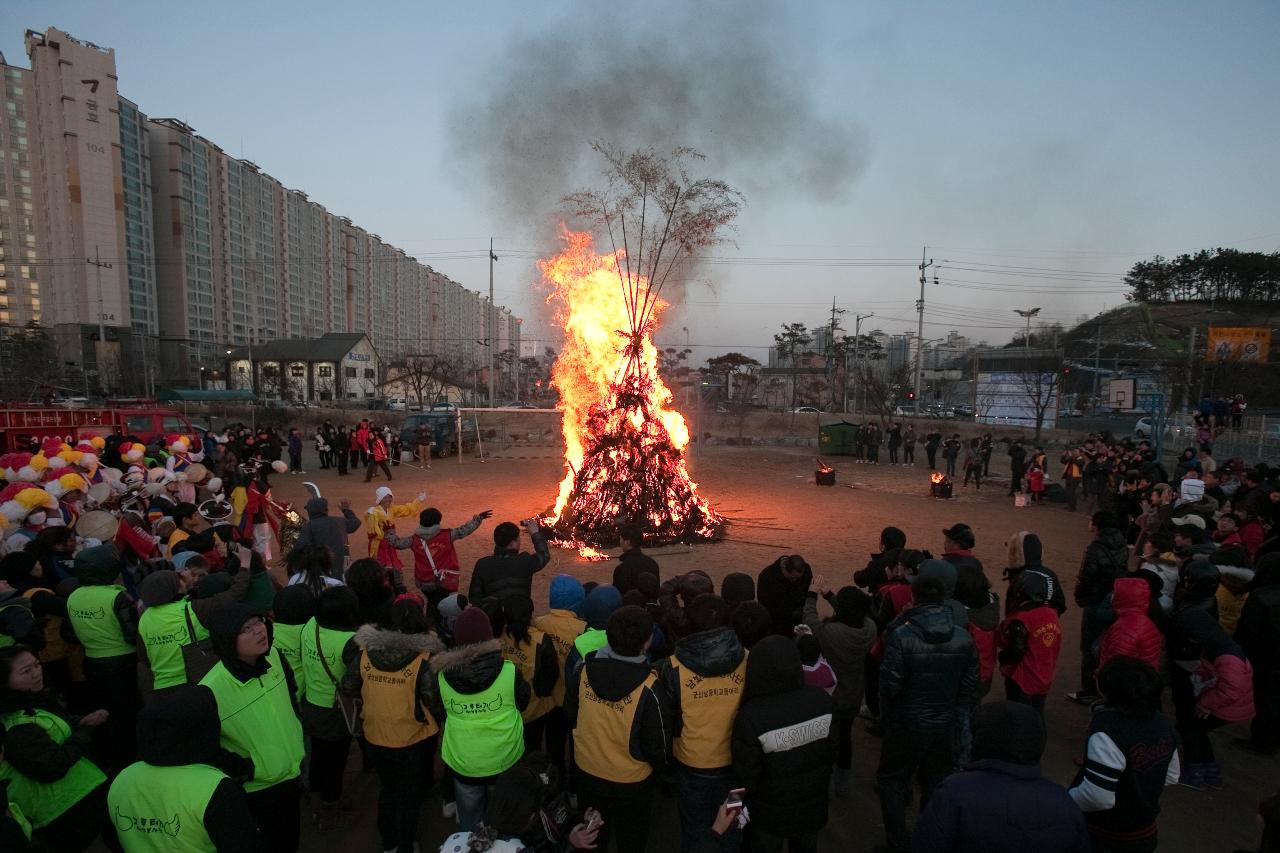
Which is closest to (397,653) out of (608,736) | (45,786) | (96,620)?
(608,736)

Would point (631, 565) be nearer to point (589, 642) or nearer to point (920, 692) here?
point (589, 642)

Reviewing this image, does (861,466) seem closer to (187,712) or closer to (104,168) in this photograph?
(187,712)

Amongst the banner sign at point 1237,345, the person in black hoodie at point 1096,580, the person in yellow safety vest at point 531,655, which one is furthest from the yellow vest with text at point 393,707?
the banner sign at point 1237,345

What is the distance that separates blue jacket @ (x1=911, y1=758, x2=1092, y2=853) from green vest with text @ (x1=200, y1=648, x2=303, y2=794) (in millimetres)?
2957

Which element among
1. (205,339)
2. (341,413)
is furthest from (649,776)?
(205,339)

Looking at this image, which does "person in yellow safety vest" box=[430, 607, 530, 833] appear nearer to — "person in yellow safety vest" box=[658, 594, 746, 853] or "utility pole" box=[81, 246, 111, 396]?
"person in yellow safety vest" box=[658, 594, 746, 853]

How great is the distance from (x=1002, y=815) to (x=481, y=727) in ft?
7.57

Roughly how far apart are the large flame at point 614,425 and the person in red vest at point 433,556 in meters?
5.75

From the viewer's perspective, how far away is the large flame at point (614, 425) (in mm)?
12078

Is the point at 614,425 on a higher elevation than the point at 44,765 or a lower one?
higher

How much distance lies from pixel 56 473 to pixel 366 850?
7.45 meters

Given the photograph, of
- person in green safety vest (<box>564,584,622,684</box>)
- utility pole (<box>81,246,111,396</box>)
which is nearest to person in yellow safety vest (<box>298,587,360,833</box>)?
person in green safety vest (<box>564,584,622,684</box>)

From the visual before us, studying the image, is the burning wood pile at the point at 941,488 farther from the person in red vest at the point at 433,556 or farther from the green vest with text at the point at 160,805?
the green vest with text at the point at 160,805

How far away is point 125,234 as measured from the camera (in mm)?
54312
